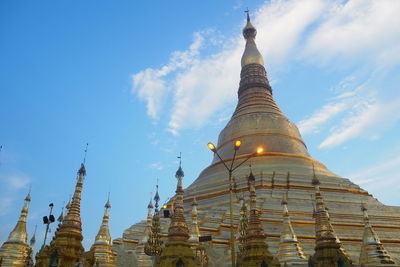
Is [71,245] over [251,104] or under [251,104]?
under

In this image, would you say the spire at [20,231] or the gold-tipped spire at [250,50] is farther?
the gold-tipped spire at [250,50]

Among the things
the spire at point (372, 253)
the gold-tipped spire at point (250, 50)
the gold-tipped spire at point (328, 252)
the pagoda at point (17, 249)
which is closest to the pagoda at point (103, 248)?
the pagoda at point (17, 249)

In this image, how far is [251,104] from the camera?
39.5 meters

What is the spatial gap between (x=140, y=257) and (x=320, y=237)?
9.56m

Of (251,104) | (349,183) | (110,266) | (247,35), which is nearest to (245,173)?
(349,183)

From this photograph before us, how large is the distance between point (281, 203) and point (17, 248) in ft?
51.1

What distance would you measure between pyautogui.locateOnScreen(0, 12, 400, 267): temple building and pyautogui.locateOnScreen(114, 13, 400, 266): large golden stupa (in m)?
0.07

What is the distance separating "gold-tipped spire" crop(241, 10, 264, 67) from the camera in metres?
45.3

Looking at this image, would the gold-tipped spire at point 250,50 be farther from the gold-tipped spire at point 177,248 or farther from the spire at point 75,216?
the gold-tipped spire at point 177,248

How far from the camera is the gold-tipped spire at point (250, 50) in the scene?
4534cm

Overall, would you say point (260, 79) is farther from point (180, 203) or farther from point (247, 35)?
point (180, 203)

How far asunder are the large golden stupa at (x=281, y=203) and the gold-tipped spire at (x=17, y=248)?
498 centimetres

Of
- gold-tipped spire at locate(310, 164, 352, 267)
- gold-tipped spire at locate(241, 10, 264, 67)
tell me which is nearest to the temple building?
gold-tipped spire at locate(310, 164, 352, 267)

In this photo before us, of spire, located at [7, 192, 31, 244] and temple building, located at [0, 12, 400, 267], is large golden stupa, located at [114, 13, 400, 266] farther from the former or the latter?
spire, located at [7, 192, 31, 244]
